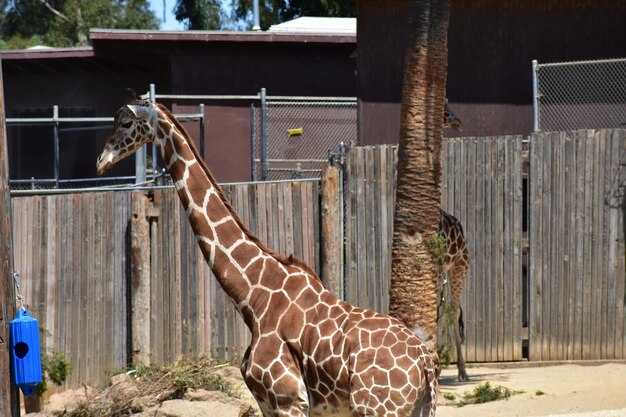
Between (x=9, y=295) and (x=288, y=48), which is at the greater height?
(x=288, y=48)

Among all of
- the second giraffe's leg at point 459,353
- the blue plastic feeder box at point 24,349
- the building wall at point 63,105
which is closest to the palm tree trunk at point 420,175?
the second giraffe's leg at point 459,353

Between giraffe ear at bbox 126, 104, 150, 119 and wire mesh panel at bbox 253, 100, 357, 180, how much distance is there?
1022 cm

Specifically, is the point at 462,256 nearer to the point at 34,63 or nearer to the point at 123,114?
the point at 123,114

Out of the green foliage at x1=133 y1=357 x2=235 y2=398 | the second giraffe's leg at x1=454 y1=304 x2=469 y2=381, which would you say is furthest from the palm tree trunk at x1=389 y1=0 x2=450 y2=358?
the green foliage at x1=133 y1=357 x2=235 y2=398

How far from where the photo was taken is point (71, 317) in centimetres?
1133

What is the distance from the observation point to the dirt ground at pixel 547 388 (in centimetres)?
980

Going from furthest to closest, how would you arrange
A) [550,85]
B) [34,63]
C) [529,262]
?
[34,63] < [550,85] < [529,262]

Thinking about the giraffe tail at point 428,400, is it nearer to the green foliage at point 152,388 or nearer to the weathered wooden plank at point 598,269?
the green foliage at point 152,388

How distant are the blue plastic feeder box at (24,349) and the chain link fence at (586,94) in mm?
10955

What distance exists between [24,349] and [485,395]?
5183mm

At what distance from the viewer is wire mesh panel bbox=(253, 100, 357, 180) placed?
1844cm

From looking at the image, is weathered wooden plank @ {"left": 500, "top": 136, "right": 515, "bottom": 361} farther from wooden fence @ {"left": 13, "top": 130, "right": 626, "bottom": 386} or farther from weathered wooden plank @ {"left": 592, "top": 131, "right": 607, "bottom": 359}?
weathered wooden plank @ {"left": 592, "top": 131, "right": 607, "bottom": 359}

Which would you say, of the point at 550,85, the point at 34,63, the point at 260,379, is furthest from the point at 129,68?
the point at 260,379

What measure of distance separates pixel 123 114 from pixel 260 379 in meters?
2.30
